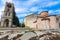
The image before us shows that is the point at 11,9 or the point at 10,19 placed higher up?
the point at 11,9

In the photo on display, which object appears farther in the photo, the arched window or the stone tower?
the arched window

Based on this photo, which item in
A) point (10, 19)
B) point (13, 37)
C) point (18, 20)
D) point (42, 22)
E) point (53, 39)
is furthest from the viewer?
point (18, 20)

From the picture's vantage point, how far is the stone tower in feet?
131

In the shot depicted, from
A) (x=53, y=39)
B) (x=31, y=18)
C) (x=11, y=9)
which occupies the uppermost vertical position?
(x=11, y=9)

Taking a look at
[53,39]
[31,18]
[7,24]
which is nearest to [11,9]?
[7,24]

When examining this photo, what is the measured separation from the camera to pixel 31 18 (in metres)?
34.3

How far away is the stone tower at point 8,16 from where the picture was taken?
39.9 m

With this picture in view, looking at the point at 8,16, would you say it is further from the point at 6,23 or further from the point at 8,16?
the point at 6,23

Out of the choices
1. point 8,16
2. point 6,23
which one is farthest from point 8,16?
point 6,23

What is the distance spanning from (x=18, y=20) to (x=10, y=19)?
23.1 feet

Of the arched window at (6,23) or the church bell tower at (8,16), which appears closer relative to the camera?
the church bell tower at (8,16)

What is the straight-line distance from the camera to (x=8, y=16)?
40.9 m

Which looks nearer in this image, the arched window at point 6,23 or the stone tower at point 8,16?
the stone tower at point 8,16

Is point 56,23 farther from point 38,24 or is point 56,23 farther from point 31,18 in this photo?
point 31,18
